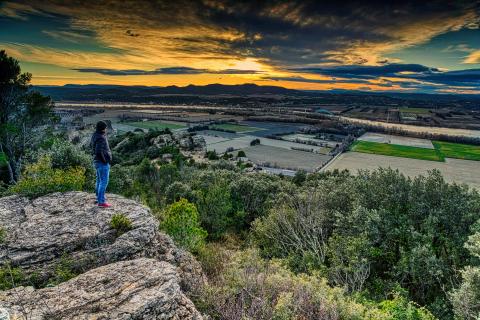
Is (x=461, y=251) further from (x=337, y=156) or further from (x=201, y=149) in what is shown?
(x=201, y=149)

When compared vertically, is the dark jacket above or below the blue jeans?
above

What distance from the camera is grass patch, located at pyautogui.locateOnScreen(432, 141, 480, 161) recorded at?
98488 mm

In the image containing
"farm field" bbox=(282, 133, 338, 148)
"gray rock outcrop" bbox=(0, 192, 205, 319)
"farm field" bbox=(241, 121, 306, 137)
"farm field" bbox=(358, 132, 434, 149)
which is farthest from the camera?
"farm field" bbox=(241, 121, 306, 137)

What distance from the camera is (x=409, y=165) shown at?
3447 inches

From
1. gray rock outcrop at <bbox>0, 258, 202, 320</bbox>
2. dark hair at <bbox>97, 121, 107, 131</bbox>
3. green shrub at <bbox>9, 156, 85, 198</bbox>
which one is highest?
dark hair at <bbox>97, 121, 107, 131</bbox>

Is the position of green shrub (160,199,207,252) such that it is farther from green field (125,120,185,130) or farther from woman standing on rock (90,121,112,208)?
green field (125,120,185,130)

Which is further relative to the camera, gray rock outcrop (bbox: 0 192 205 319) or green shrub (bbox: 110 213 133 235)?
green shrub (bbox: 110 213 133 235)

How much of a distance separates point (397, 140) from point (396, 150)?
25.0m

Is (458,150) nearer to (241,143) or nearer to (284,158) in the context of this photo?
(284,158)

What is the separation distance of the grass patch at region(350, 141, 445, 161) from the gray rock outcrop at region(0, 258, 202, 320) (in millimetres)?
104585

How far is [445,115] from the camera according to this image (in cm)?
19288

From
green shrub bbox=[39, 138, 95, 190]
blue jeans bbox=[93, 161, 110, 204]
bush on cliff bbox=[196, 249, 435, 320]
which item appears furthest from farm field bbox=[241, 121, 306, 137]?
bush on cliff bbox=[196, 249, 435, 320]

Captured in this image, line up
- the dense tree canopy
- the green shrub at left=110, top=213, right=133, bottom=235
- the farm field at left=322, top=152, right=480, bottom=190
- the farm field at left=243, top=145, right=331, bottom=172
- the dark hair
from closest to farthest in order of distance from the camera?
the green shrub at left=110, top=213, right=133, bottom=235, the dark hair, the dense tree canopy, the farm field at left=322, top=152, right=480, bottom=190, the farm field at left=243, top=145, right=331, bottom=172

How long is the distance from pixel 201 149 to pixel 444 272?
3975 inches
